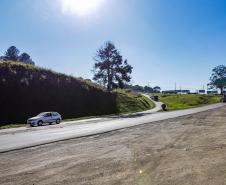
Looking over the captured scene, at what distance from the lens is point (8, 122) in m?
45.3

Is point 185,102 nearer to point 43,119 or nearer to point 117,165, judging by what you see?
point 43,119

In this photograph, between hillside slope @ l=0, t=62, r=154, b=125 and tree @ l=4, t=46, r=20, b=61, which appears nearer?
hillside slope @ l=0, t=62, r=154, b=125

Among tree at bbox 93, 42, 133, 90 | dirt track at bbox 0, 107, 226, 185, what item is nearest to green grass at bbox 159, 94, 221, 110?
tree at bbox 93, 42, 133, 90

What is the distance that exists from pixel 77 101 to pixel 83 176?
50669 millimetres

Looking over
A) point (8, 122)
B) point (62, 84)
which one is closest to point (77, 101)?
point (62, 84)

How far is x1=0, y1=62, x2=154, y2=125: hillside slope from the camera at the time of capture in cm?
4812

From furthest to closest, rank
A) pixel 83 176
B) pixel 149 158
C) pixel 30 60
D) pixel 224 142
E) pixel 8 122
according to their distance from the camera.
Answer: pixel 30 60
pixel 8 122
pixel 224 142
pixel 149 158
pixel 83 176

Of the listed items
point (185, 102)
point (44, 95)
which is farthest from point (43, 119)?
point (185, 102)

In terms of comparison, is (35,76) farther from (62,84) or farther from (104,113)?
(104,113)

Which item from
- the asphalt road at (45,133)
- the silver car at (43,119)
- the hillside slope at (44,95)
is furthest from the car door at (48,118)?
the hillside slope at (44,95)

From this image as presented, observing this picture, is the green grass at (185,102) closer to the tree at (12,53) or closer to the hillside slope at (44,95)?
Result: the hillside slope at (44,95)

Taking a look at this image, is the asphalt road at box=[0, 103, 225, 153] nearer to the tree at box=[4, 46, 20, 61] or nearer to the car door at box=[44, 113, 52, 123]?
the car door at box=[44, 113, 52, 123]

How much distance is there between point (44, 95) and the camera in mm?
54375

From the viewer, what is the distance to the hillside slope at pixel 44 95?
4812cm
